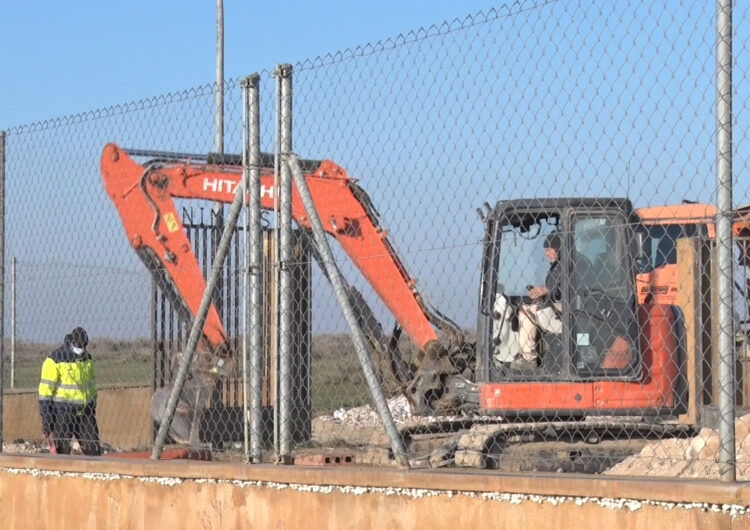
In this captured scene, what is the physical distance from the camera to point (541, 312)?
1002cm

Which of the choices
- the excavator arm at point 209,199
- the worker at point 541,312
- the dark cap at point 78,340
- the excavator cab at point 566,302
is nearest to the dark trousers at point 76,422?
the dark cap at point 78,340

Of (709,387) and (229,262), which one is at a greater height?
(229,262)

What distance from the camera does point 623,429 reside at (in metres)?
10.3

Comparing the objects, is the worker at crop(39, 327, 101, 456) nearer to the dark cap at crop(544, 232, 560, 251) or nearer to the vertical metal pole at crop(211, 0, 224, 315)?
the vertical metal pole at crop(211, 0, 224, 315)

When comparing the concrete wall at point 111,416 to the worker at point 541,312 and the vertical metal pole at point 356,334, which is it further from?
the vertical metal pole at point 356,334

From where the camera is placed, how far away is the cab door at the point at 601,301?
9.91m

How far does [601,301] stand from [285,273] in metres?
3.32

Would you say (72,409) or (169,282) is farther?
(72,409)

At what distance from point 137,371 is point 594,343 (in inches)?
289

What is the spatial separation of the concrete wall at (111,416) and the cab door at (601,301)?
840cm

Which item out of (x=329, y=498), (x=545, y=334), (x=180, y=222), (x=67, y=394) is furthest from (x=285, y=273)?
(x=67, y=394)

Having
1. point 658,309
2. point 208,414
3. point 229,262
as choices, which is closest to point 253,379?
point 229,262

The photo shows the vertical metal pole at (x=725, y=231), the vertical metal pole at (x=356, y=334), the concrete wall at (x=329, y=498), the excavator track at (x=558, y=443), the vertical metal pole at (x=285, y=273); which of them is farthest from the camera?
the excavator track at (x=558, y=443)

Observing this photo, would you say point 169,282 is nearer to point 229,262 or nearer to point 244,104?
point 229,262
